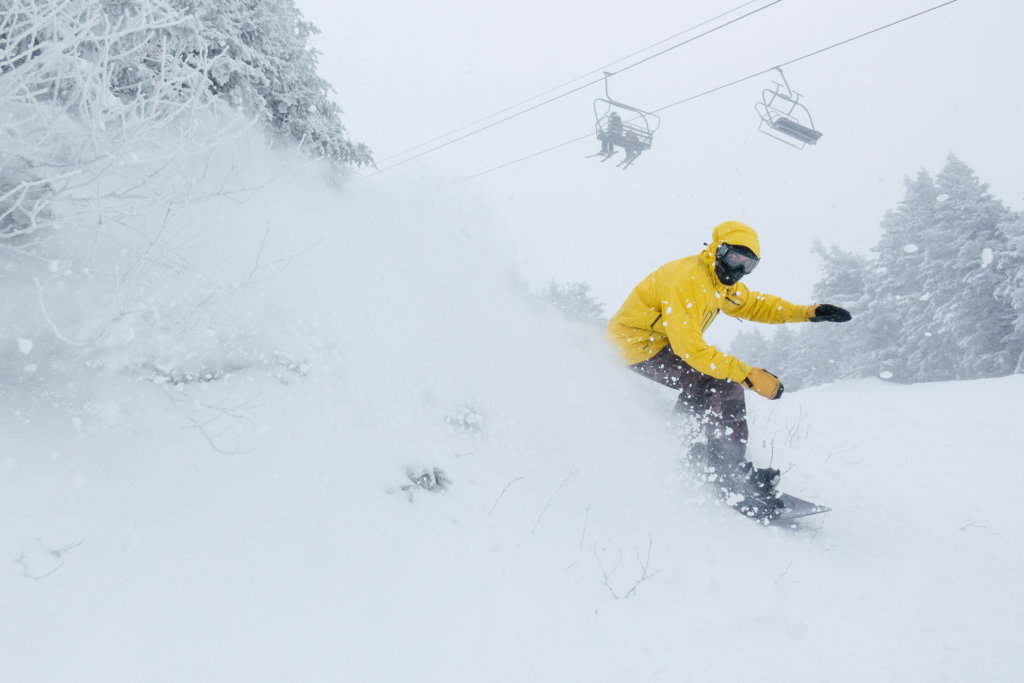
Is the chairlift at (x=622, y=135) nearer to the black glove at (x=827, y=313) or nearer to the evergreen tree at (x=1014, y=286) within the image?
the black glove at (x=827, y=313)

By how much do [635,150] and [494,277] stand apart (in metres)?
7.79

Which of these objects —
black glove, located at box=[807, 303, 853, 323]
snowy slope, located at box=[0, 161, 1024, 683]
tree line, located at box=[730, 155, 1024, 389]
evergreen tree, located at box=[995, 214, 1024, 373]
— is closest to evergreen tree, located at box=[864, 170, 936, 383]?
tree line, located at box=[730, 155, 1024, 389]

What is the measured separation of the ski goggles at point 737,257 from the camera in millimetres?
4160

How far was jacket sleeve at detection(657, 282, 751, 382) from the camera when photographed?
3.83 metres

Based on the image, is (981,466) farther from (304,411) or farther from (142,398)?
(142,398)

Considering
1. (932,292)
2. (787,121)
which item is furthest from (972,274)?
(787,121)

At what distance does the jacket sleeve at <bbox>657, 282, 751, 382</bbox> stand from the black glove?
1.00 meters

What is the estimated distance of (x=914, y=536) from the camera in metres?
3.53

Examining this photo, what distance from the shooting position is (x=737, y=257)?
4.20 meters

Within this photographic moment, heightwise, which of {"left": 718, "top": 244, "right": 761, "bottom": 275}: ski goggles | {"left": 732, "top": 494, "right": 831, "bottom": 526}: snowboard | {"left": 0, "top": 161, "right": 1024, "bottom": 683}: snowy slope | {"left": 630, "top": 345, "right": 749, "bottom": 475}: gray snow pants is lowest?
{"left": 0, "top": 161, "right": 1024, "bottom": 683}: snowy slope

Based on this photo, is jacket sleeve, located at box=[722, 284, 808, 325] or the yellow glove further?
jacket sleeve, located at box=[722, 284, 808, 325]

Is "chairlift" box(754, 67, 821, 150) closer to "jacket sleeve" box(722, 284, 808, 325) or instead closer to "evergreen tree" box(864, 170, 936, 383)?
"jacket sleeve" box(722, 284, 808, 325)

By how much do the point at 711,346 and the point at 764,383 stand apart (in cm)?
42

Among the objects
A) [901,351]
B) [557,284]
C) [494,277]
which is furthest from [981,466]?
[901,351]
